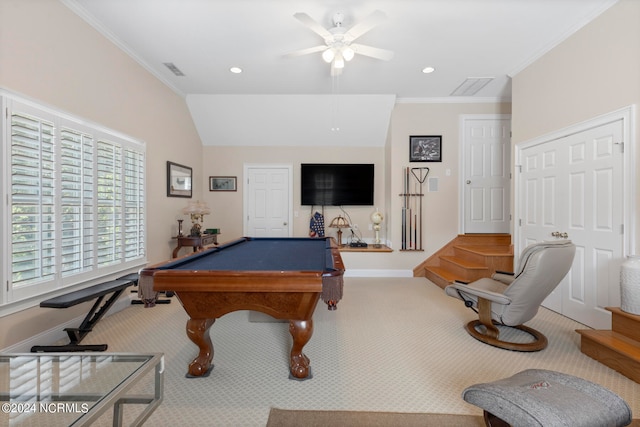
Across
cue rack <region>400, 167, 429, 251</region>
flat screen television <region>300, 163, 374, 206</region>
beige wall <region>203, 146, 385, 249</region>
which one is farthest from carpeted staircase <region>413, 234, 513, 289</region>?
flat screen television <region>300, 163, 374, 206</region>

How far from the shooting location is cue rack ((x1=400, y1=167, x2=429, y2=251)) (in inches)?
191

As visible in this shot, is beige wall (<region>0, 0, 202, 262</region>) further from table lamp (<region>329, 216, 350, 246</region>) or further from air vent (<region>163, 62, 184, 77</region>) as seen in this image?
table lamp (<region>329, 216, 350, 246</region>)

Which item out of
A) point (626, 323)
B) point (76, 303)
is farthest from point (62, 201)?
point (626, 323)

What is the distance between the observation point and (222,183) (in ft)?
18.1

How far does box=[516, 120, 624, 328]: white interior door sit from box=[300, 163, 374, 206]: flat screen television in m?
2.65

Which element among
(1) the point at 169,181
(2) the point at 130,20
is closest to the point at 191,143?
(1) the point at 169,181

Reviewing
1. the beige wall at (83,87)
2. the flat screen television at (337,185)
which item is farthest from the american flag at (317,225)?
the beige wall at (83,87)

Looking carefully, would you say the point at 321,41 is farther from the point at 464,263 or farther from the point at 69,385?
the point at 464,263

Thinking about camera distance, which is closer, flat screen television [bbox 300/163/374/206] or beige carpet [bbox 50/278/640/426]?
beige carpet [bbox 50/278/640/426]

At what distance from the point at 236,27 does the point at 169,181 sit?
242 cm

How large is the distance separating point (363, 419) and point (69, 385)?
4.74 ft

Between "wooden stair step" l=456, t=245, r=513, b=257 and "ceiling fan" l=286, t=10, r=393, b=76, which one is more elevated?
"ceiling fan" l=286, t=10, r=393, b=76

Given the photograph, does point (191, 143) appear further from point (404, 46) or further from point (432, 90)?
point (432, 90)

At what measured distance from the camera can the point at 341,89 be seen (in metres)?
4.45
